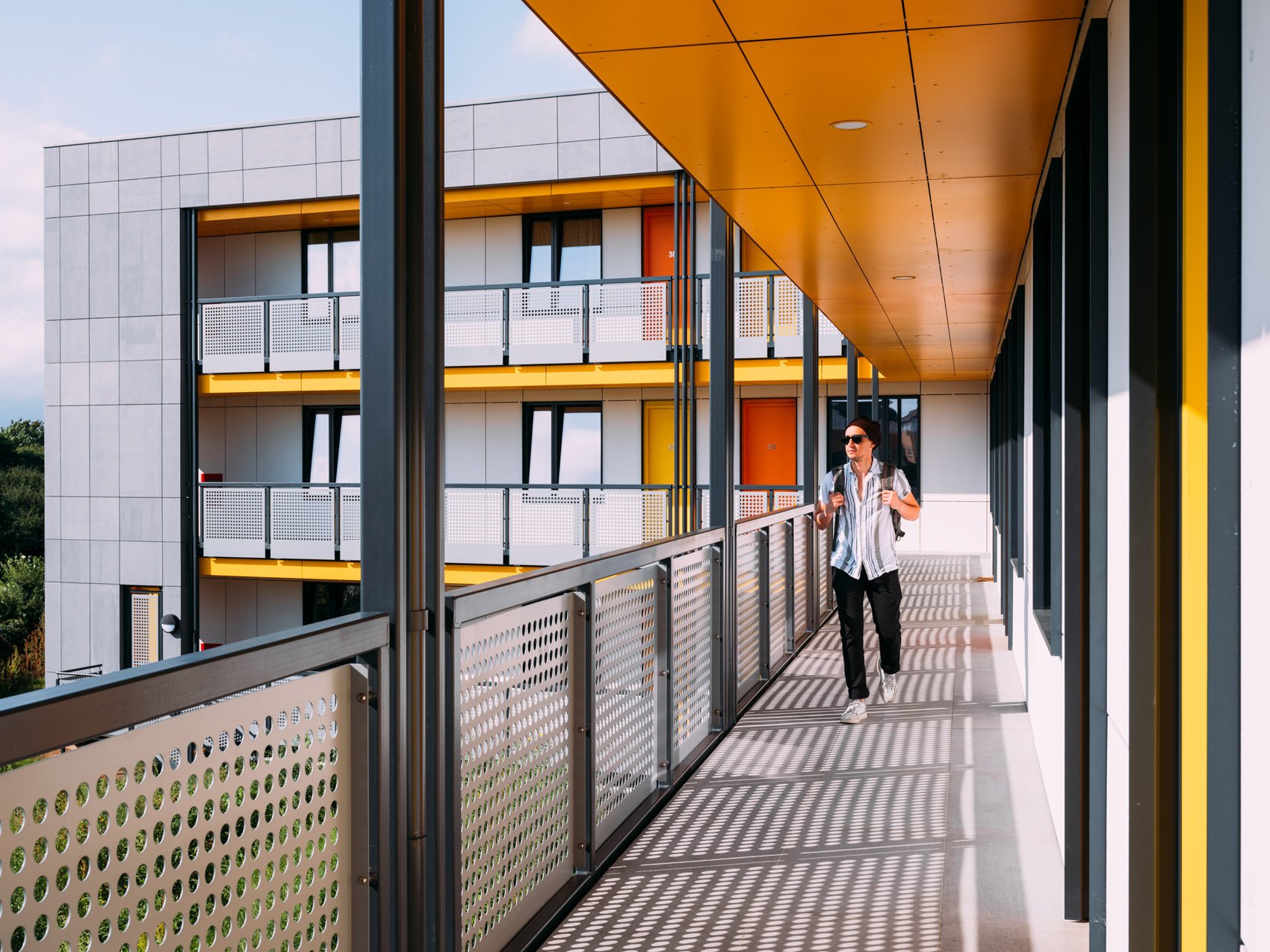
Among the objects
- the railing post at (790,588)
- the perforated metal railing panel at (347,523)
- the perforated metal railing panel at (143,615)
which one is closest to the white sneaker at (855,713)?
the railing post at (790,588)

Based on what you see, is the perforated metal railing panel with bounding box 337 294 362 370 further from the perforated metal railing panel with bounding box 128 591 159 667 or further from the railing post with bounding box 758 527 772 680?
the railing post with bounding box 758 527 772 680

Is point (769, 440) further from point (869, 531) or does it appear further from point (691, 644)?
point (691, 644)

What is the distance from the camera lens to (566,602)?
12.9 feet

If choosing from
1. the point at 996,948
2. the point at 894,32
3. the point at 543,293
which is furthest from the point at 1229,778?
the point at 543,293

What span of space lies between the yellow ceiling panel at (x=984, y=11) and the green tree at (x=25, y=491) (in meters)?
19.1

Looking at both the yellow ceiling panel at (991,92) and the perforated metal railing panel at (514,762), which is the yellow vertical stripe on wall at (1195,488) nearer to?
the yellow ceiling panel at (991,92)

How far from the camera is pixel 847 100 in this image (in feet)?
13.4

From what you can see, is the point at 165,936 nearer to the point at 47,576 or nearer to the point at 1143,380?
the point at 1143,380

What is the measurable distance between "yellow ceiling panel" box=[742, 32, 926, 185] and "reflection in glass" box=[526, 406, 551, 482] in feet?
45.9

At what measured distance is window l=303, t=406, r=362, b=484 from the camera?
63.9 feet

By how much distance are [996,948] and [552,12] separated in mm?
3079

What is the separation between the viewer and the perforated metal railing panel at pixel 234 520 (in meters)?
18.6

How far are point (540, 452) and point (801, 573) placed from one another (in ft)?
32.2

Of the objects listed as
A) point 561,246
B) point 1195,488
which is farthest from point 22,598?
point 1195,488
